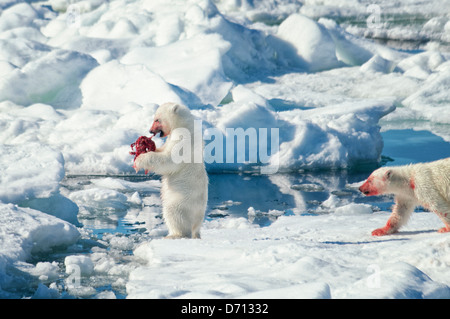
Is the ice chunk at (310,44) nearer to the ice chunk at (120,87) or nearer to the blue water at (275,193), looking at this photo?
the blue water at (275,193)

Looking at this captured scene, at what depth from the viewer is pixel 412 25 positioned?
17.4 m

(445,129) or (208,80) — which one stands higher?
(208,80)

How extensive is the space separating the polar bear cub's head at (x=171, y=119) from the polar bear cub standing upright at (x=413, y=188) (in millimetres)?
1488

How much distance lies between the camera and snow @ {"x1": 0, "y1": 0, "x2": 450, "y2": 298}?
3.36m

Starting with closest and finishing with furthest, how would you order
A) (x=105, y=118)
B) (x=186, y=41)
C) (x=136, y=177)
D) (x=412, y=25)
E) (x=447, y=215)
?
1. (x=447, y=215)
2. (x=136, y=177)
3. (x=105, y=118)
4. (x=186, y=41)
5. (x=412, y=25)

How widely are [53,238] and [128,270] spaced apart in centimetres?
86

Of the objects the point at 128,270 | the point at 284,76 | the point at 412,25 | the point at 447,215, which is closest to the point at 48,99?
the point at 284,76

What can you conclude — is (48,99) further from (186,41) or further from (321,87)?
(321,87)

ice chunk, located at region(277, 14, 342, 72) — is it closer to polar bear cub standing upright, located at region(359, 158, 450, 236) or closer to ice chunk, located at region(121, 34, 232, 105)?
ice chunk, located at region(121, 34, 232, 105)

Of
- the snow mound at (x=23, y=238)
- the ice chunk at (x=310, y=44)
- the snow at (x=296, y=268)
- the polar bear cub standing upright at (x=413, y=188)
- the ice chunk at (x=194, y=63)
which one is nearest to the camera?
the snow at (x=296, y=268)

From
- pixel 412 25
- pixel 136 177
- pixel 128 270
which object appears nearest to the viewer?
pixel 128 270

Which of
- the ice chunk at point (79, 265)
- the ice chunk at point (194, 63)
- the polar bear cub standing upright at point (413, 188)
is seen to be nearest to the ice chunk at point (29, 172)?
the ice chunk at point (79, 265)

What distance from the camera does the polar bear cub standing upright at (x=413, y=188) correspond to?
421cm

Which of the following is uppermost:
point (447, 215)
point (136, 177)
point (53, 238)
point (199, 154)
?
point (199, 154)
